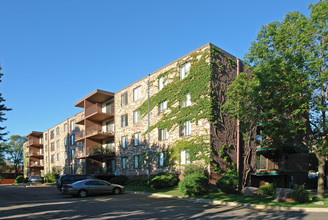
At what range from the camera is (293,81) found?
16453 mm

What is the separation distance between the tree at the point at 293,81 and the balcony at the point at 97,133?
20133mm

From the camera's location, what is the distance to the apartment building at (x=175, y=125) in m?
22.6

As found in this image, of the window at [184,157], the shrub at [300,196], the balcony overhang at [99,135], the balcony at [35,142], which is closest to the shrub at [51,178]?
the balcony overhang at [99,135]

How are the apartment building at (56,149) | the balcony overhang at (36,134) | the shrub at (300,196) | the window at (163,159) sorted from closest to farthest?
the shrub at (300,196) → the window at (163,159) → the apartment building at (56,149) → the balcony overhang at (36,134)

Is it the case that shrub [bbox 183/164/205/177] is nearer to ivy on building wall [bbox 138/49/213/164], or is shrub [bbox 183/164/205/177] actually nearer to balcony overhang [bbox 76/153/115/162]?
ivy on building wall [bbox 138/49/213/164]

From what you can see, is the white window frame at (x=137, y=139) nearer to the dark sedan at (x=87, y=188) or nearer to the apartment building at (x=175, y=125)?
the apartment building at (x=175, y=125)

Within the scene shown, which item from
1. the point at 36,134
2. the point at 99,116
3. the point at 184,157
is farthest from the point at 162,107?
the point at 36,134

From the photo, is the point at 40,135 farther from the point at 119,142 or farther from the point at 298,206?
the point at 298,206

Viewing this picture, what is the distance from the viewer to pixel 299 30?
1717 centimetres

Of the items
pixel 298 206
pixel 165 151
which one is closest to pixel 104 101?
pixel 165 151

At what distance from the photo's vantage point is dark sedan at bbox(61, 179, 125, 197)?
20.6 meters

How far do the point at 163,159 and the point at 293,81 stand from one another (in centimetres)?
1364

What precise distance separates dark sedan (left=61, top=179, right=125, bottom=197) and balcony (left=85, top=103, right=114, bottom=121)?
46.1 ft

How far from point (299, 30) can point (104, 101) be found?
26.8 m
